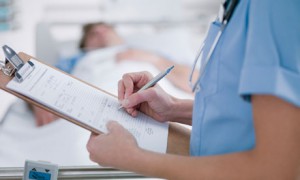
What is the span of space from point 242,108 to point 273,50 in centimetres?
13

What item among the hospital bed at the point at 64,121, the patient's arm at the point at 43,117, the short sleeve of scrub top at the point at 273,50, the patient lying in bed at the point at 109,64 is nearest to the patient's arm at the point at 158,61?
the patient lying in bed at the point at 109,64

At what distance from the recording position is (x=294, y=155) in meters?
0.63

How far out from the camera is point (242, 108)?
0.73 meters

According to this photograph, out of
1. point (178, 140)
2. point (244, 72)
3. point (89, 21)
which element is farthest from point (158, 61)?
point (244, 72)

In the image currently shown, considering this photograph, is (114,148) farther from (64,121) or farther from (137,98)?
(64,121)

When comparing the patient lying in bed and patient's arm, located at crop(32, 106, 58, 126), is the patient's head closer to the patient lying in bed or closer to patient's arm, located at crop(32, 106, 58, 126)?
the patient lying in bed

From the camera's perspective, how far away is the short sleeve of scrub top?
64 cm

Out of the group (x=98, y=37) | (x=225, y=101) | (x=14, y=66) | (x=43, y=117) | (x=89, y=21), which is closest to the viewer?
(x=225, y=101)

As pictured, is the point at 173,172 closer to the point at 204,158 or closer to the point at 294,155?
the point at 204,158

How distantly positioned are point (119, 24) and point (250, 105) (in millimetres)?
2411

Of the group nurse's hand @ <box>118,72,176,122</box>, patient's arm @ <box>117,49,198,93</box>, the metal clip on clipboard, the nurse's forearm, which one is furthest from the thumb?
patient's arm @ <box>117,49,198,93</box>

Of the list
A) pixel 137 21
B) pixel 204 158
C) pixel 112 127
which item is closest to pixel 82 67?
pixel 137 21

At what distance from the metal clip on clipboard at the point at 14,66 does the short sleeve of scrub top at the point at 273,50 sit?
0.50 meters

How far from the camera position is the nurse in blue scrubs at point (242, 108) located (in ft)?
2.06
